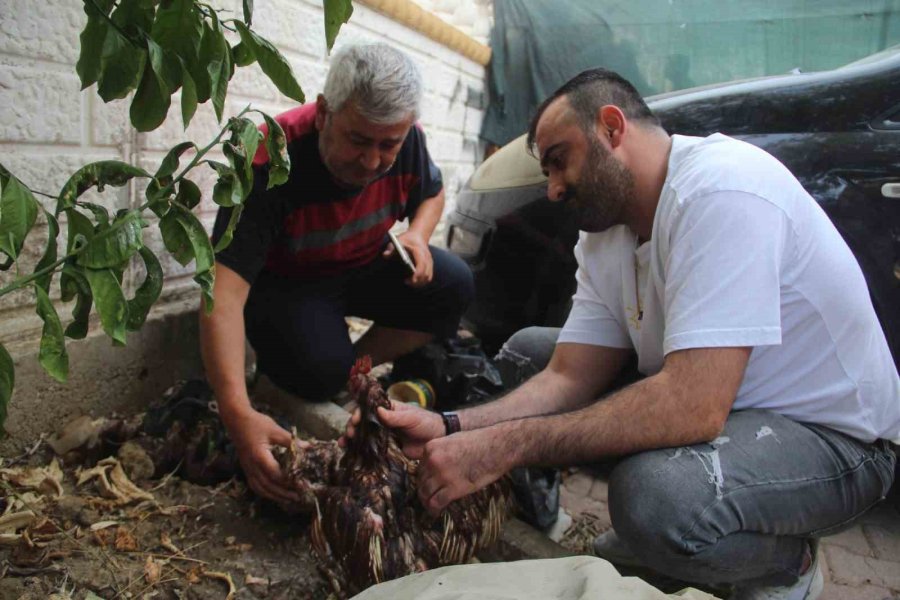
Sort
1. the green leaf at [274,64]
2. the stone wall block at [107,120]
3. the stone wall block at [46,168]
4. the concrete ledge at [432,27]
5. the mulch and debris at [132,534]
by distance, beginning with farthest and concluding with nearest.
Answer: the concrete ledge at [432,27] < the stone wall block at [107,120] < the stone wall block at [46,168] < the mulch and debris at [132,534] < the green leaf at [274,64]

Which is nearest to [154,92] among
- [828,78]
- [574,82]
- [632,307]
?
[574,82]

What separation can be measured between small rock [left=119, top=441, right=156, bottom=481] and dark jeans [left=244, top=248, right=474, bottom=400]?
0.71m

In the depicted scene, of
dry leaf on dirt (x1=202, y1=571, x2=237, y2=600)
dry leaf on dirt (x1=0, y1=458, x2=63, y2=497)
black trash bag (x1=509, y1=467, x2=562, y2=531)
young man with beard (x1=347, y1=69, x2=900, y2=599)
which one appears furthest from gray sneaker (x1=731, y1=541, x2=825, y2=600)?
dry leaf on dirt (x1=0, y1=458, x2=63, y2=497)

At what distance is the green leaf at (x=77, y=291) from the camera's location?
114cm

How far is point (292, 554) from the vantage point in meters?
2.45

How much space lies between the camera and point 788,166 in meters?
2.79

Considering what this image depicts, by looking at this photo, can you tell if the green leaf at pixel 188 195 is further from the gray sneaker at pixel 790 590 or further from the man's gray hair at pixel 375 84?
the gray sneaker at pixel 790 590

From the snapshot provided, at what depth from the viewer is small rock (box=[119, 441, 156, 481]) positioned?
270 cm

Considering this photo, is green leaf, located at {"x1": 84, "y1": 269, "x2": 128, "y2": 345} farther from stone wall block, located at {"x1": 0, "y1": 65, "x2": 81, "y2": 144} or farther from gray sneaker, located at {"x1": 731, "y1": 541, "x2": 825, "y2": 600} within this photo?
gray sneaker, located at {"x1": 731, "y1": 541, "x2": 825, "y2": 600}

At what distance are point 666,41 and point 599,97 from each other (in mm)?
5096

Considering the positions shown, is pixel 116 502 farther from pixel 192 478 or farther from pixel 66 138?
pixel 66 138

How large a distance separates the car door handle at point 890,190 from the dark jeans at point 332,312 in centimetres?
188

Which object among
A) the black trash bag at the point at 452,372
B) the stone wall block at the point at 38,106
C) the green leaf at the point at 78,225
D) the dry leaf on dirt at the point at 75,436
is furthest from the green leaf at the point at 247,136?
the black trash bag at the point at 452,372

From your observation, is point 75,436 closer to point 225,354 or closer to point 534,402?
point 225,354
